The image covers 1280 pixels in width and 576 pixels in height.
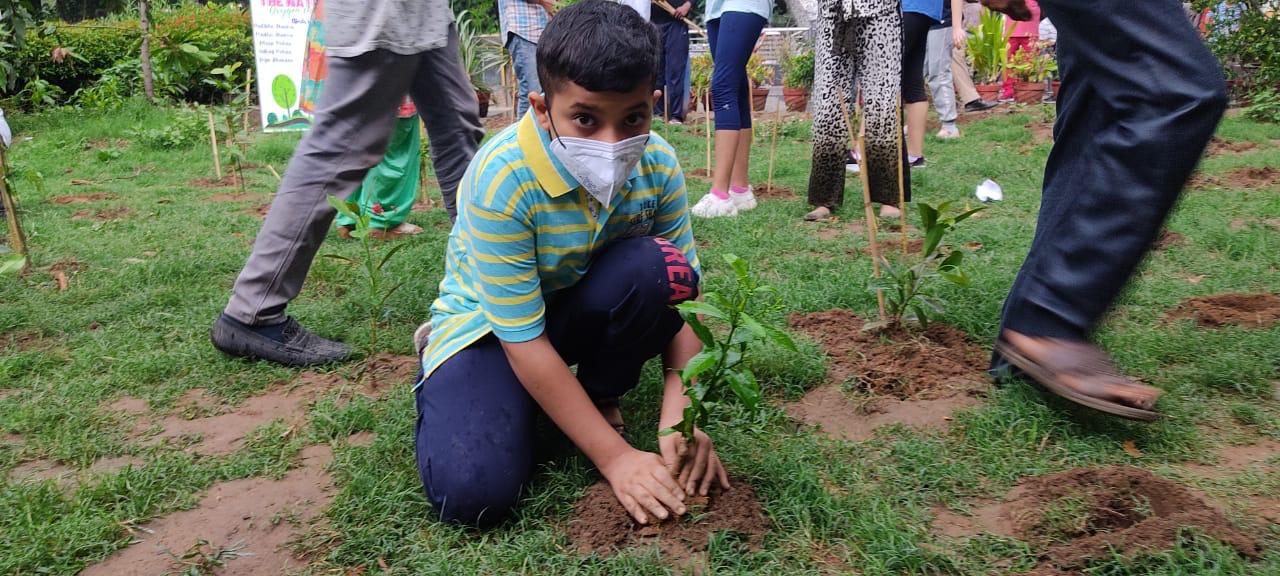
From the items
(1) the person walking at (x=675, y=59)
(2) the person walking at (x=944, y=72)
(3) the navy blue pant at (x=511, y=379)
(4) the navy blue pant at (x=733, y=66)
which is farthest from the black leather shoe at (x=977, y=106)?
(3) the navy blue pant at (x=511, y=379)

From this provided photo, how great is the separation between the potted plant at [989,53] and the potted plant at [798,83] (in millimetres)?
1957

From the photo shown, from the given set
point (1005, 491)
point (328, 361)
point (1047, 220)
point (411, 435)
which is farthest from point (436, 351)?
point (1047, 220)

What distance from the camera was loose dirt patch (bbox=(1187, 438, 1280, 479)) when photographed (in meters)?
2.00

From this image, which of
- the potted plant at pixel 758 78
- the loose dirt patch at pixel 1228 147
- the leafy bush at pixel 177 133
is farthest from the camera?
the potted plant at pixel 758 78

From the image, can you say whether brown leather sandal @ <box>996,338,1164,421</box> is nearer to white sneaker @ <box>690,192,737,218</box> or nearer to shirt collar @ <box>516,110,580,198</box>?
shirt collar @ <box>516,110,580,198</box>

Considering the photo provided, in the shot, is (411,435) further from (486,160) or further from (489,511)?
(486,160)

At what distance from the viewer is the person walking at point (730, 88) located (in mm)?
4742

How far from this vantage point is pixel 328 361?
9.65ft

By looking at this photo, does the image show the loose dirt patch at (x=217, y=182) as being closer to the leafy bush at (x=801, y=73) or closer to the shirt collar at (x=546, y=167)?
the shirt collar at (x=546, y=167)

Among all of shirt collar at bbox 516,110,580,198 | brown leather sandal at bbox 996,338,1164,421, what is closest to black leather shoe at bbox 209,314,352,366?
shirt collar at bbox 516,110,580,198

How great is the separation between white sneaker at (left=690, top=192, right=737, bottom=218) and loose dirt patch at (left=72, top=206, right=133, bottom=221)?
3.37m

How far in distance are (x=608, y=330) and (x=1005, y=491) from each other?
95cm

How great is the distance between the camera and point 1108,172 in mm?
2094

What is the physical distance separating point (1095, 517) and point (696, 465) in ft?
2.60
